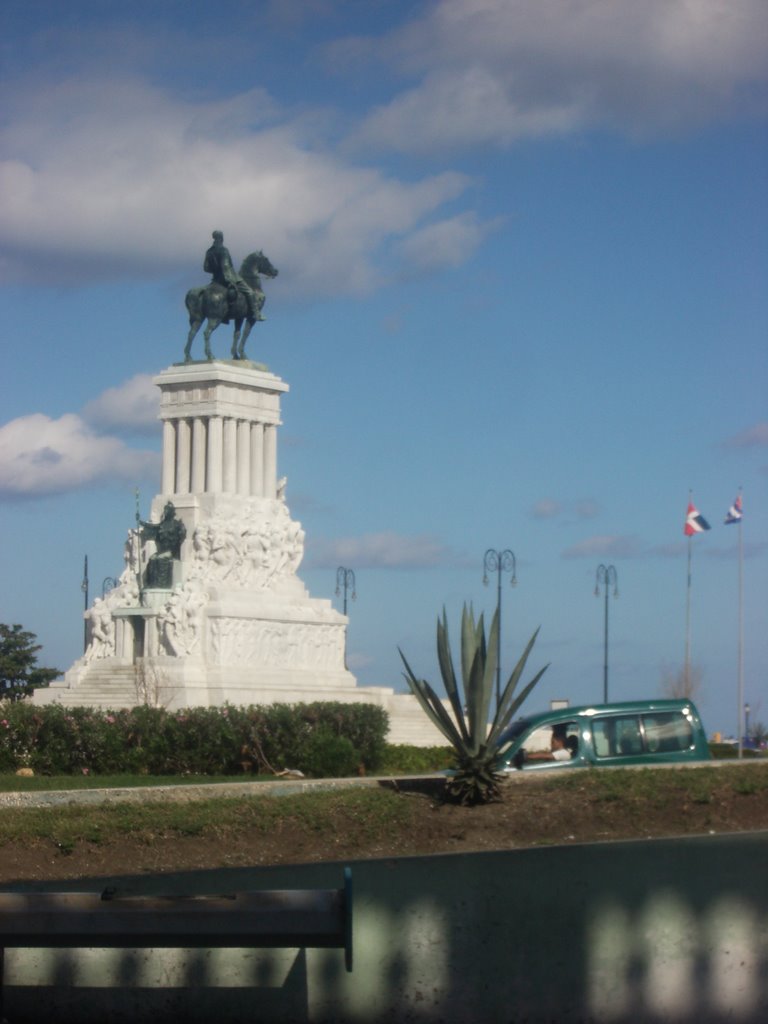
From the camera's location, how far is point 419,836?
13.5 metres

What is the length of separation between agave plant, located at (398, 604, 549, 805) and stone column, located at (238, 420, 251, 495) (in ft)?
118

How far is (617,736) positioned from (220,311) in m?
37.1

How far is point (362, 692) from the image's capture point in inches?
2014

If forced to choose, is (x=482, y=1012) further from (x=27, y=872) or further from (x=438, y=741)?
(x=438, y=741)

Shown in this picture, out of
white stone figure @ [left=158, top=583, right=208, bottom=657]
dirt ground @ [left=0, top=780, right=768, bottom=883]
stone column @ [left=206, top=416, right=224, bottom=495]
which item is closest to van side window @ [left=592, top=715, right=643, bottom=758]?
dirt ground @ [left=0, top=780, right=768, bottom=883]

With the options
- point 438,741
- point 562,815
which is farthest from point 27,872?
point 438,741

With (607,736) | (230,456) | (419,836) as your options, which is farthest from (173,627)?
(419,836)

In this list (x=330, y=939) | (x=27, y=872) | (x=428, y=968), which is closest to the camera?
(x=330, y=939)

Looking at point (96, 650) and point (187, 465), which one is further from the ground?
point (187, 465)

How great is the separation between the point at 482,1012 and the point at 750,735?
4886 centimetres

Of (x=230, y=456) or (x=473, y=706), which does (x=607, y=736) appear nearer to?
(x=473, y=706)

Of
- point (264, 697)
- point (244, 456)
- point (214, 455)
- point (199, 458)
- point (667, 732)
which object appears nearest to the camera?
point (667, 732)

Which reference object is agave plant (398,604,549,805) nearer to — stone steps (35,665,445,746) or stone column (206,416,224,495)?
stone steps (35,665,445,746)

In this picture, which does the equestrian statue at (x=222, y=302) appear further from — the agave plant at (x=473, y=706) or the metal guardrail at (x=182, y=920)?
the metal guardrail at (x=182, y=920)
